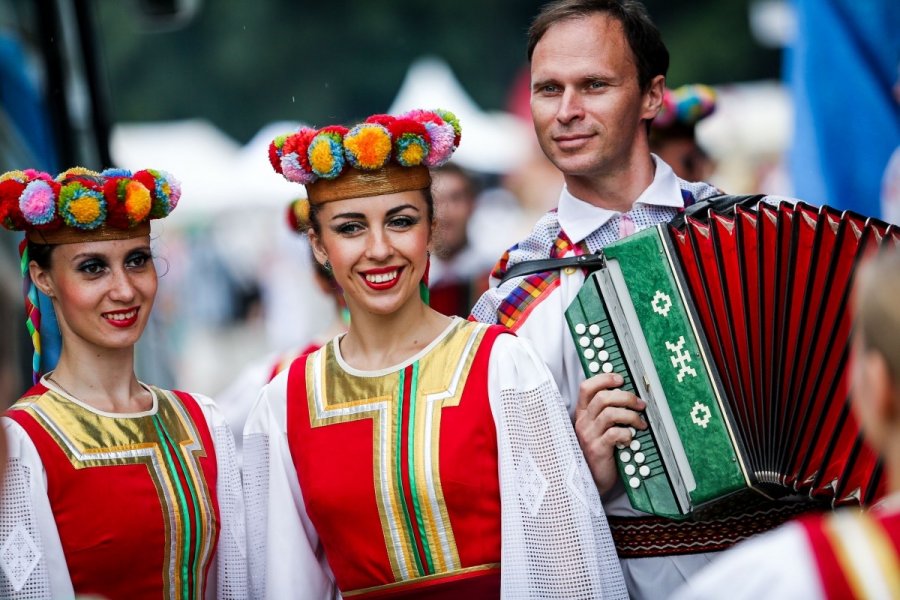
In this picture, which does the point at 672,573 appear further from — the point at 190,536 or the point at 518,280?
the point at 190,536

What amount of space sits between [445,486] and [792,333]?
101cm

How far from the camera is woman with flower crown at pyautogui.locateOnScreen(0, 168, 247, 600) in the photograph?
3639 millimetres

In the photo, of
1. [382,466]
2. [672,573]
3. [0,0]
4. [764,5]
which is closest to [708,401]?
[672,573]

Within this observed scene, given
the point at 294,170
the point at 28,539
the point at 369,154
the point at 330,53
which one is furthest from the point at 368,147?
the point at 330,53

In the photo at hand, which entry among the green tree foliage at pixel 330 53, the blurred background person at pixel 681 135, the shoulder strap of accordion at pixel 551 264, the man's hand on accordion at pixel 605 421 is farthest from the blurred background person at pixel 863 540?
the green tree foliage at pixel 330 53

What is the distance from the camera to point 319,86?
1131 inches

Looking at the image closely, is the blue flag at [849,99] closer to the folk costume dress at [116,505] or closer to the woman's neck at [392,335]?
the woman's neck at [392,335]

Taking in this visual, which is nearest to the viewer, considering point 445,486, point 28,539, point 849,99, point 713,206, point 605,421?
point 28,539

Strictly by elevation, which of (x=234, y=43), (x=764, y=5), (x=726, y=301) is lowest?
(x=726, y=301)

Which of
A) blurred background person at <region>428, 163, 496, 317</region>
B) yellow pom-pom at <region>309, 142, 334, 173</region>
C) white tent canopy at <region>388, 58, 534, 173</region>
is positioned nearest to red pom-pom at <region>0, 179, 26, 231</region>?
Result: yellow pom-pom at <region>309, 142, 334, 173</region>

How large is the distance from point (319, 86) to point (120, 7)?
17.1ft

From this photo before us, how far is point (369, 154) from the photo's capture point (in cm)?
382

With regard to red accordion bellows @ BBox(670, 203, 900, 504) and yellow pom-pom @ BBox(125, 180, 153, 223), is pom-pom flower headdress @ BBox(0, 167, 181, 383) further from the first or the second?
red accordion bellows @ BBox(670, 203, 900, 504)

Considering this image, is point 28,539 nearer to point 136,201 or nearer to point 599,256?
point 136,201
